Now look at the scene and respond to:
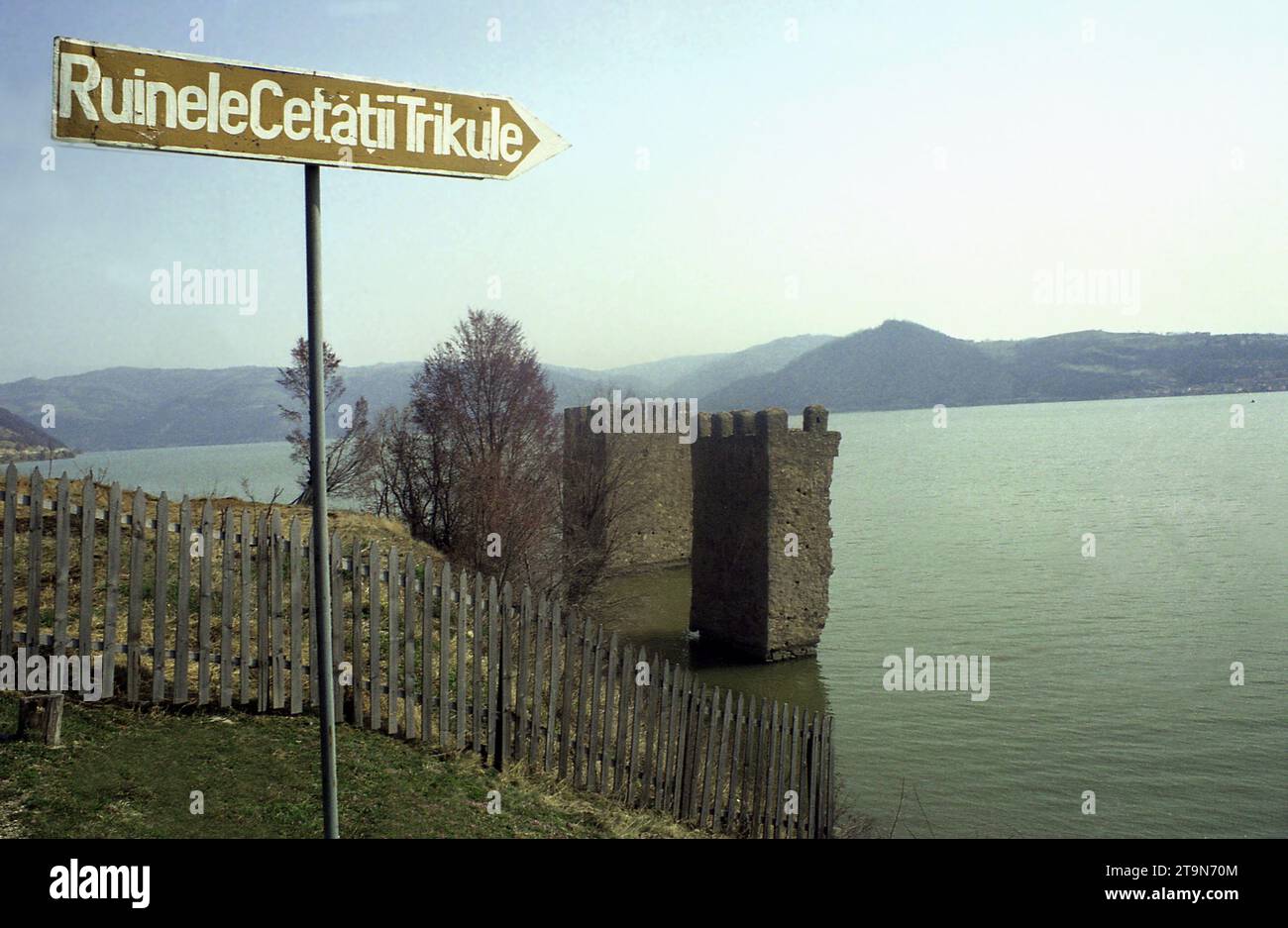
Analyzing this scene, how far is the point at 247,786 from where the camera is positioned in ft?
22.9

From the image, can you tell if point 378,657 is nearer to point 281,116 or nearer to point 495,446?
point 281,116

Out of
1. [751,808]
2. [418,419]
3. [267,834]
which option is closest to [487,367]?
[418,419]

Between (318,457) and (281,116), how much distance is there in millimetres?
1498

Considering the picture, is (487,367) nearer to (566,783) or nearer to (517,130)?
(566,783)

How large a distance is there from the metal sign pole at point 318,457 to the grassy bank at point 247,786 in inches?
109

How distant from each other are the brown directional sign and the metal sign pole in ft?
0.75

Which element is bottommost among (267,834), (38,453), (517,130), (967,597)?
(967,597)

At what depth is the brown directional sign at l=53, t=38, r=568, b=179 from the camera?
3807 millimetres

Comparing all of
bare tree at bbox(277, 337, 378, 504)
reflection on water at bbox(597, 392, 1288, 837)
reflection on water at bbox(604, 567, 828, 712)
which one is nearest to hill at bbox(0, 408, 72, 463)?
bare tree at bbox(277, 337, 378, 504)

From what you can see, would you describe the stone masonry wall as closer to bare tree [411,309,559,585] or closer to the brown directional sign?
bare tree [411,309,559,585]

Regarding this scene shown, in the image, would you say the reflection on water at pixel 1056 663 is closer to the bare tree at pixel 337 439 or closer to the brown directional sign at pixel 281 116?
the bare tree at pixel 337 439

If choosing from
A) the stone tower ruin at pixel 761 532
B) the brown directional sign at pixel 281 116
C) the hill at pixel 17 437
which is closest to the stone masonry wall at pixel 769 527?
the stone tower ruin at pixel 761 532
